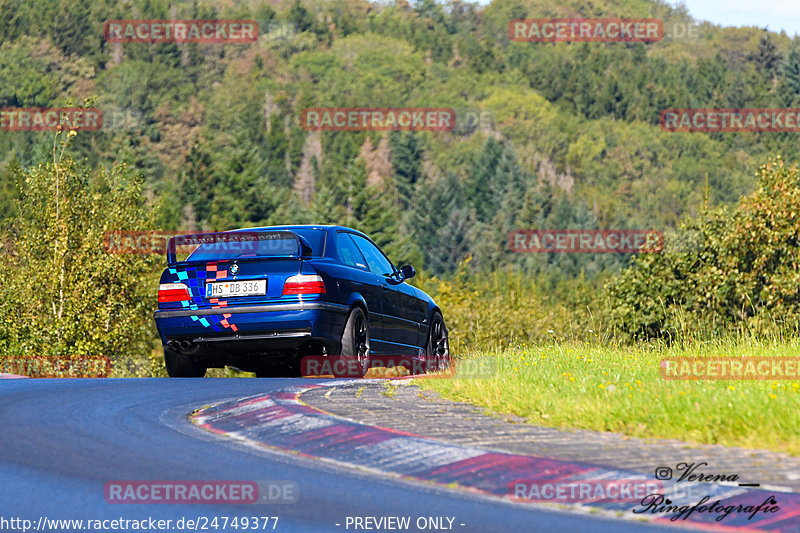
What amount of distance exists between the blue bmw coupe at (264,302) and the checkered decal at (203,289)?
0.04 feet

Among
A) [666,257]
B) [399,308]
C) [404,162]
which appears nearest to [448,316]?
[666,257]

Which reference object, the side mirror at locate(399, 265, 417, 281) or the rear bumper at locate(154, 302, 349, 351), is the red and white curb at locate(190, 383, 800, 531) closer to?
the rear bumper at locate(154, 302, 349, 351)

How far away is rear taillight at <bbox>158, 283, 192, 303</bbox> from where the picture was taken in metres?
12.5

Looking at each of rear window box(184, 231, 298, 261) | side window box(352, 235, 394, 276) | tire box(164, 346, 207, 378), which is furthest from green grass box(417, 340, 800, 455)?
tire box(164, 346, 207, 378)

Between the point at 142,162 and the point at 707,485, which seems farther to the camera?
the point at 142,162

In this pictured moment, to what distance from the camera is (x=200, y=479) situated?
6.11m

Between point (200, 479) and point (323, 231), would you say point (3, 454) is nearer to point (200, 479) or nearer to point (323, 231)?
point (200, 479)

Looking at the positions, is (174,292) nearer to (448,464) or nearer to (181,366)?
(181,366)

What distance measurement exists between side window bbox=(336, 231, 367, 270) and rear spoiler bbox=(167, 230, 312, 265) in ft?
2.52

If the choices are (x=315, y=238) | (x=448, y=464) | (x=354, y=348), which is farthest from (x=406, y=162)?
(x=448, y=464)

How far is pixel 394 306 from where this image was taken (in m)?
14.4

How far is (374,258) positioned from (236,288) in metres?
2.56

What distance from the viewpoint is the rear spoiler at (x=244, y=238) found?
12.4 metres

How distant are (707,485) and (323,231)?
7899 mm
